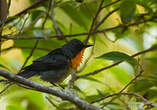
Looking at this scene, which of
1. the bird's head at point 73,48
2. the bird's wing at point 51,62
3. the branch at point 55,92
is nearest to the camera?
the branch at point 55,92

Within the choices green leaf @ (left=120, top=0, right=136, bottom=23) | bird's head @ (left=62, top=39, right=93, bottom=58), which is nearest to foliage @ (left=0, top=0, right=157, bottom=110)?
green leaf @ (left=120, top=0, right=136, bottom=23)

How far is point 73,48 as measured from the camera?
507cm

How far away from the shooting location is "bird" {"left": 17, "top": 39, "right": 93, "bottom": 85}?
440 cm

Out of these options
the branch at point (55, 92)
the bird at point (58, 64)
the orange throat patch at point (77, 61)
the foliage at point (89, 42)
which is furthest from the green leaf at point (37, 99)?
the branch at point (55, 92)

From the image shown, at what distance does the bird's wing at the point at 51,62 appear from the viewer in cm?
431

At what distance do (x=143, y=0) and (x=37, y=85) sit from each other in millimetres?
1809

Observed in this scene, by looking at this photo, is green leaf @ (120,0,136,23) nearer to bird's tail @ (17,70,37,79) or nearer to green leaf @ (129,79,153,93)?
green leaf @ (129,79,153,93)

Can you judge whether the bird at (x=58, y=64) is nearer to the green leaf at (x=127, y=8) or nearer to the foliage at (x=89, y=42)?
the foliage at (x=89, y=42)

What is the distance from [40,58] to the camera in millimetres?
4328

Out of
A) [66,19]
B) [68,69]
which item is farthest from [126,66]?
[66,19]

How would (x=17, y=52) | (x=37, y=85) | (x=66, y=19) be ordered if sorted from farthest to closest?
1. (x=17, y=52)
2. (x=66, y=19)
3. (x=37, y=85)

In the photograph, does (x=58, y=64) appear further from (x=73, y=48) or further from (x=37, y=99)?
(x=37, y=99)

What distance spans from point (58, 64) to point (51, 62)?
0.12 metres

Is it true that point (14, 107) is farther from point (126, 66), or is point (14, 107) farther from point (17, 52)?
point (17, 52)
